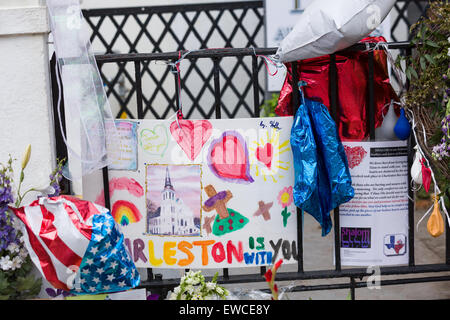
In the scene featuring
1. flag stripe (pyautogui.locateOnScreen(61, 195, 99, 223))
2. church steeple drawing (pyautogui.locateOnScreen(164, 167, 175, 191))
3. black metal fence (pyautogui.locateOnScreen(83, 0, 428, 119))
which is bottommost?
flag stripe (pyautogui.locateOnScreen(61, 195, 99, 223))

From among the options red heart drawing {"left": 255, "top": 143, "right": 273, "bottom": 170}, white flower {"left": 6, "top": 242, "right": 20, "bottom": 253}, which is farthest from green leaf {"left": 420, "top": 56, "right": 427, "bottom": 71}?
white flower {"left": 6, "top": 242, "right": 20, "bottom": 253}

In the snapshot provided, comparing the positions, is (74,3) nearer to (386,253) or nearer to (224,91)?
(386,253)

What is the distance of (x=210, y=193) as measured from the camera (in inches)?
104

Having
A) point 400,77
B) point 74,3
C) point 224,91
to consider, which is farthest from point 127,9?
point 400,77

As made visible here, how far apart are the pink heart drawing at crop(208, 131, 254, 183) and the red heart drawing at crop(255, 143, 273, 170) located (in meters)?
0.06

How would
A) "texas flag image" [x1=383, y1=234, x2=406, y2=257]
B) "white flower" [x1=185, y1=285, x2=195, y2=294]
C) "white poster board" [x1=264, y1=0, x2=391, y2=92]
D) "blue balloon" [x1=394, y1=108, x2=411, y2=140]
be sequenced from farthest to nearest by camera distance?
"white poster board" [x1=264, y1=0, x2=391, y2=92], "texas flag image" [x1=383, y1=234, x2=406, y2=257], "blue balloon" [x1=394, y1=108, x2=411, y2=140], "white flower" [x1=185, y1=285, x2=195, y2=294]

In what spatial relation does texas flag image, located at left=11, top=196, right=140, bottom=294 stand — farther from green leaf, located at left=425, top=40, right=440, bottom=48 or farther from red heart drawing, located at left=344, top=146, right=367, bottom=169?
green leaf, located at left=425, top=40, right=440, bottom=48

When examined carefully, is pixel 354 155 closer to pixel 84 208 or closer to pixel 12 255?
pixel 84 208

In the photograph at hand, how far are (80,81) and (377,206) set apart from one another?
1364mm

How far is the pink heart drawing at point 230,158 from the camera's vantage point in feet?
8.63

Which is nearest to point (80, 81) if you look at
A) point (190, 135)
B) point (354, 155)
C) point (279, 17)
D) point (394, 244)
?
point (190, 135)

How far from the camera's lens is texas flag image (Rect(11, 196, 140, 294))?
2.30m

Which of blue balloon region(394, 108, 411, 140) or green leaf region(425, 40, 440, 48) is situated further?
blue balloon region(394, 108, 411, 140)

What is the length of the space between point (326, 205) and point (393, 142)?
401 mm
